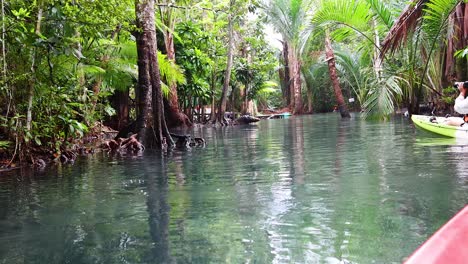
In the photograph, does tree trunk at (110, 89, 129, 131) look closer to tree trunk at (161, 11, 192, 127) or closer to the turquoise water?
tree trunk at (161, 11, 192, 127)

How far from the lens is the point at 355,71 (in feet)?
91.1

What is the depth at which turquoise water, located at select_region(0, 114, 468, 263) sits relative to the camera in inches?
116

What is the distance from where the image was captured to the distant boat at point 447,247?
3.93ft

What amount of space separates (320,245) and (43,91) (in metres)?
5.62

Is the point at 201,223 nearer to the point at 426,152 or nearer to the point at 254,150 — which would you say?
the point at 426,152

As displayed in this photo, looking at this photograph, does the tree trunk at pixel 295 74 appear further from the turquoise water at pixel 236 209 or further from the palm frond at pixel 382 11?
the turquoise water at pixel 236 209

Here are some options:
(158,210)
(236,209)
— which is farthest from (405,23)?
(158,210)

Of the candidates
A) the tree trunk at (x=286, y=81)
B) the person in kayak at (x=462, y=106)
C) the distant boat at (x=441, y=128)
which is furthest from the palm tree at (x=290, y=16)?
the person in kayak at (x=462, y=106)

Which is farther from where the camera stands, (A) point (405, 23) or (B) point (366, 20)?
(B) point (366, 20)

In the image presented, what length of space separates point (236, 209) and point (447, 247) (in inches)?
108

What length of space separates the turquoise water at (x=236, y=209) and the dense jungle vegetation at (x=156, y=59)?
1.31m

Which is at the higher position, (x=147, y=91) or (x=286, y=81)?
(x=286, y=81)

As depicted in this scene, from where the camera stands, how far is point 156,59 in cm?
995

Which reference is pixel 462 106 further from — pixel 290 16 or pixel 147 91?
pixel 290 16
